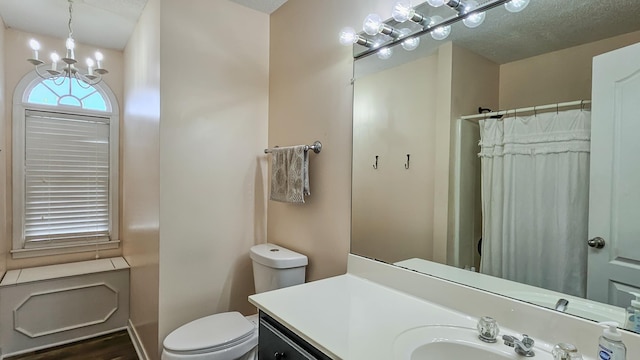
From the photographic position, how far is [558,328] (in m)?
0.95

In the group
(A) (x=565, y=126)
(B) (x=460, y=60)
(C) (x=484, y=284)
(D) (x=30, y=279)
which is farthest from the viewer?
(D) (x=30, y=279)

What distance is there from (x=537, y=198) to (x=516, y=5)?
65 cm

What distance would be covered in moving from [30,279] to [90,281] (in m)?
0.38

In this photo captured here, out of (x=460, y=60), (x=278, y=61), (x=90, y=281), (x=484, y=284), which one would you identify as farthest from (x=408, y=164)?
(x=90, y=281)

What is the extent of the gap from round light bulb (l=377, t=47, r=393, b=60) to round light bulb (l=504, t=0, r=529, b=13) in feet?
1.72

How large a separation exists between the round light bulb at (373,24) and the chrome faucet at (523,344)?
50.4 inches

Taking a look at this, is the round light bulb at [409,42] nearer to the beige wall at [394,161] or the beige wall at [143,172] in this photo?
the beige wall at [394,161]

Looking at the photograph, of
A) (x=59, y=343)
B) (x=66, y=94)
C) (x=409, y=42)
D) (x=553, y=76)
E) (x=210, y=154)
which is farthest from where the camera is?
(x=66, y=94)

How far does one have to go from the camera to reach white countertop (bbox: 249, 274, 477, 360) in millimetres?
961

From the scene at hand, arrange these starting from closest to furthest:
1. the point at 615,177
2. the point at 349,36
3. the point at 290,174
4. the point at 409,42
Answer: the point at 615,177
the point at 409,42
the point at 349,36
the point at 290,174

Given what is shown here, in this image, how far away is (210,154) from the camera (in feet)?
7.00

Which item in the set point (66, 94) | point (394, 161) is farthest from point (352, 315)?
point (66, 94)

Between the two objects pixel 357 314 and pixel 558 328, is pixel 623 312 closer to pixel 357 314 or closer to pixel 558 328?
pixel 558 328

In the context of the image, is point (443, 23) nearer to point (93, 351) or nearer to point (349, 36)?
point (349, 36)
